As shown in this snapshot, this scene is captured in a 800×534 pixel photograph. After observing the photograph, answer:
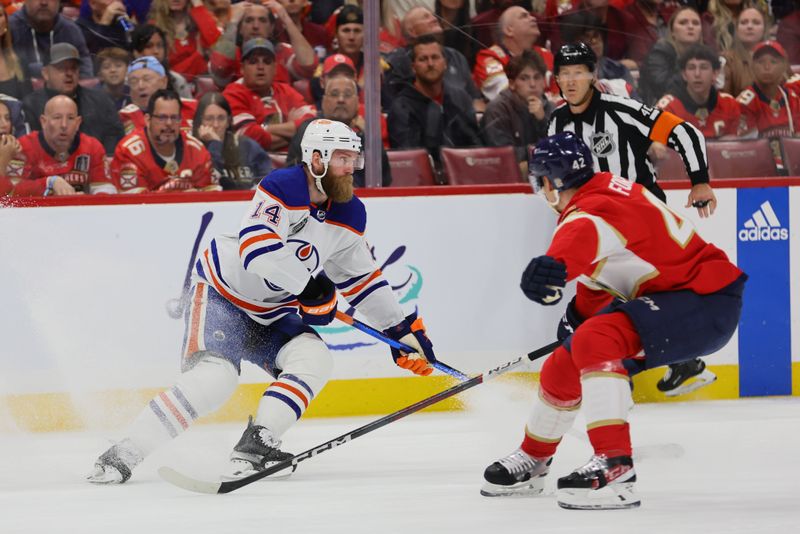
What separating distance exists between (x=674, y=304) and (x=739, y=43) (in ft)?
9.23

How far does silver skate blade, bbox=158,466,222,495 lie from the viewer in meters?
3.65

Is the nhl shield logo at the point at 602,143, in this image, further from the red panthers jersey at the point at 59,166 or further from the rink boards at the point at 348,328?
the red panthers jersey at the point at 59,166

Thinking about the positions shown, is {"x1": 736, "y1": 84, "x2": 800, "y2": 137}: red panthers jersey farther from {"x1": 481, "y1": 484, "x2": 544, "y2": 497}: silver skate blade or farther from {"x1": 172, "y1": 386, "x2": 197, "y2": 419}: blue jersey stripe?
{"x1": 172, "y1": 386, "x2": 197, "y2": 419}: blue jersey stripe

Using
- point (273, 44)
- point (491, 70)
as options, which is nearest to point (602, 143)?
point (491, 70)

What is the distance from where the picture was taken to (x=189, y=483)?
3658 millimetres

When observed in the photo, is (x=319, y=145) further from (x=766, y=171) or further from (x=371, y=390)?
(x=766, y=171)

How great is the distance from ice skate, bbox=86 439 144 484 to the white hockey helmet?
0.98 metres

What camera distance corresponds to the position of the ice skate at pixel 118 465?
3.86 metres

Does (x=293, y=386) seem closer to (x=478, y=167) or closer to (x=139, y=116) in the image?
(x=139, y=116)

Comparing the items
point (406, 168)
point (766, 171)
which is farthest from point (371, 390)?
point (766, 171)

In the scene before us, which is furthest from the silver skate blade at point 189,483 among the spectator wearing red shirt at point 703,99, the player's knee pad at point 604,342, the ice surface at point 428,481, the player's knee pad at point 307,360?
the spectator wearing red shirt at point 703,99

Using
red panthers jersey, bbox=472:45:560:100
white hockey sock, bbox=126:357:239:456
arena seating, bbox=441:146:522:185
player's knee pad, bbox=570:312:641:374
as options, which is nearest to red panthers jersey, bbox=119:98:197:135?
arena seating, bbox=441:146:522:185

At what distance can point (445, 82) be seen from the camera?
5.48 m

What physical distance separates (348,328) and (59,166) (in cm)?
131
